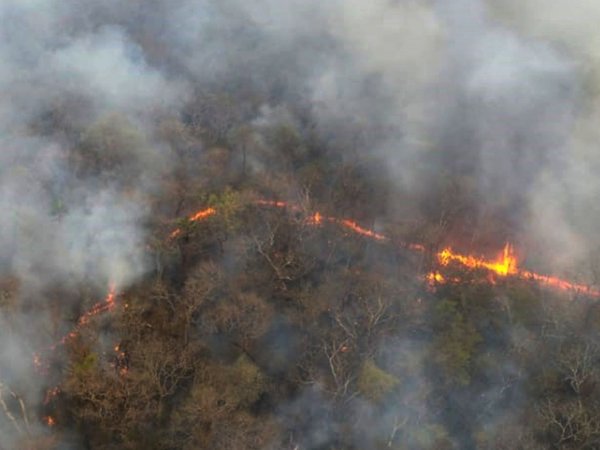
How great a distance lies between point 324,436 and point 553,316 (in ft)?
23.8

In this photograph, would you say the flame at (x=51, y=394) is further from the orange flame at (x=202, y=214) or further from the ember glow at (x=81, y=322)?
the orange flame at (x=202, y=214)

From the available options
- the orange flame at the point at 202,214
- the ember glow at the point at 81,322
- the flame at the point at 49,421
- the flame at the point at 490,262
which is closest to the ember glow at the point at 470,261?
the flame at the point at 490,262

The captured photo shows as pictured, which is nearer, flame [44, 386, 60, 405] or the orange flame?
flame [44, 386, 60, 405]

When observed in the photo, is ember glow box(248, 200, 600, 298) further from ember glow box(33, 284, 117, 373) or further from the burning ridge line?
ember glow box(33, 284, 117, 373)

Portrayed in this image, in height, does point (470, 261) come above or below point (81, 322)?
above

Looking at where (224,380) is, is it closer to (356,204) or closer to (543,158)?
(356,204)

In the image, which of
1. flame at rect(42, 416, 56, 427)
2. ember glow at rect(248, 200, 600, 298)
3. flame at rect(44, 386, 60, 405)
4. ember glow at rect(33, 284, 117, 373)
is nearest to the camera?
flame at rect(42, 416, 56, 427)

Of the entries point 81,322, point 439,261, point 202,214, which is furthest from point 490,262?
point 81,322

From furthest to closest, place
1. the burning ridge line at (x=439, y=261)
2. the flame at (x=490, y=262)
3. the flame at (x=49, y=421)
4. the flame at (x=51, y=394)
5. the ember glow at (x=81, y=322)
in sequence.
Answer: the flame at (x=490, y=262) → the burning ridge line at (x=439, y=261) → the ember glow at (x=81, y=322) → the flame at (x=51, y=394) → the flame at (x=49, y=421)

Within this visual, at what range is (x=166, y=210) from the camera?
2312 cm

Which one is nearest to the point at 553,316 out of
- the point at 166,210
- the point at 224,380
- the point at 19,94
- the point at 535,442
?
the point at 535,442

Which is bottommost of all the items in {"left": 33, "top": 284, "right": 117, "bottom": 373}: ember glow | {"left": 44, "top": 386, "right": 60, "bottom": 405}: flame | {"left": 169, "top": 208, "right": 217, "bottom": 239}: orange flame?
{"left": 44, "top": 386, "right": 60, "bottom": 405}: flame

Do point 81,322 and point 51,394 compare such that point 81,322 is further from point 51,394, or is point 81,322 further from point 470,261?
point 470,261

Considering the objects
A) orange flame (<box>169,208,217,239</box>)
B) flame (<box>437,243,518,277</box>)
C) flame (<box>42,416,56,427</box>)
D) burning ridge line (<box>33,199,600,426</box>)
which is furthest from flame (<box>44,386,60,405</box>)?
flame (<box>437,243,518,277</box>)
